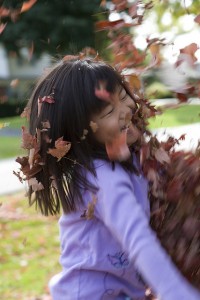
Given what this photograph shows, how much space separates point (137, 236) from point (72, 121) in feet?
1.46

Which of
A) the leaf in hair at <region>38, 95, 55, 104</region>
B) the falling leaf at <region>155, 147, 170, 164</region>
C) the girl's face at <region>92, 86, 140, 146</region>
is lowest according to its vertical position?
the falling leaf at <region>155, 147, 170, 164</region>

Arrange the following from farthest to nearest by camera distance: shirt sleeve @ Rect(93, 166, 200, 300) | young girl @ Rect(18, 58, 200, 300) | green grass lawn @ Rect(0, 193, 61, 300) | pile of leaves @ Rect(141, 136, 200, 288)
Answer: green grass lawn @ Rect(0, 193, 61, 300)
young girl @ Rect(18, 58, 200, 300)
pile of leaves @ Rect(141, 136, 200, 288)
shirt sleeve @ Rect(93, 166, 200, 300)

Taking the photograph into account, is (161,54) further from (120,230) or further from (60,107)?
(120,230)

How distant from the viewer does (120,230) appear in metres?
1.49

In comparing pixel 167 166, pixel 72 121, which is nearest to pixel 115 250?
pixel 167 166

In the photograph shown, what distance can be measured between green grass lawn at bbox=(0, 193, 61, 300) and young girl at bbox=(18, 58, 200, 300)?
184 centimetres

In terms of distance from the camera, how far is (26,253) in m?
5.33

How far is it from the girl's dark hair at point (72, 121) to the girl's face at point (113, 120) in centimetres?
2

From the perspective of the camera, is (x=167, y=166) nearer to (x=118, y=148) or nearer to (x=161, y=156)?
(x=161, y=156)

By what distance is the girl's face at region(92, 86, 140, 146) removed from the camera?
5.39ft

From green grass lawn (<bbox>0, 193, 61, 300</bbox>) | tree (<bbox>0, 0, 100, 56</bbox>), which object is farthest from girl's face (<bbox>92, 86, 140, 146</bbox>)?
tree (<bbox>0, 0, 100, 56</bbox>)

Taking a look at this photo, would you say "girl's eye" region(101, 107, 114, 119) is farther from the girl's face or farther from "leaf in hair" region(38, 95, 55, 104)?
"leaf in hair" region(38, 95, 55, 104)

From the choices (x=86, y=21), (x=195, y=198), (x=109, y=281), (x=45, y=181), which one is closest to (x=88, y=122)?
(x=45, y=181)

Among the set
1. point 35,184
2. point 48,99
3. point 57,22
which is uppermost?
point 48,99
